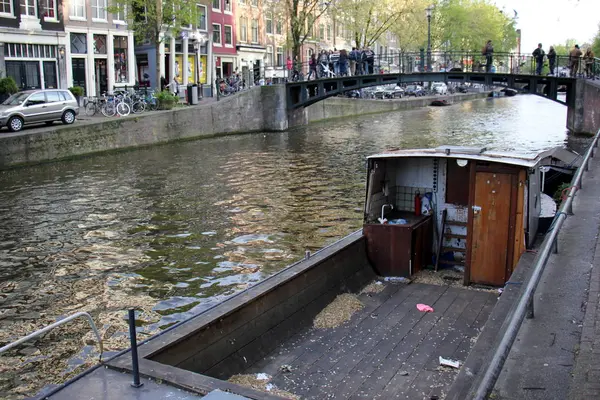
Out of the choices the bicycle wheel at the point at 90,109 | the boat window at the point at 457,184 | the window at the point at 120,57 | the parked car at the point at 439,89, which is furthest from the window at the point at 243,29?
the boat window at the point at 457,184

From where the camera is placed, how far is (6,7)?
3089 cm

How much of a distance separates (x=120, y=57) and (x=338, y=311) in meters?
33.4

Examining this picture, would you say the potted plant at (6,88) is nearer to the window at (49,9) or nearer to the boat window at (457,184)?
the window at (49,9)

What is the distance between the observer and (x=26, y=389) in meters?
8.12

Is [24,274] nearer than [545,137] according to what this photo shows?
Yes

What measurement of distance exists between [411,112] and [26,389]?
45453 millimetres

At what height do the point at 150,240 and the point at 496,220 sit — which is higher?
the point at 496,220

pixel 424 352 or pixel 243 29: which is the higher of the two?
pixel 243 29

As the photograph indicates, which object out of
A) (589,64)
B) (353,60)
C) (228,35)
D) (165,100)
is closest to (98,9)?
(165,100)

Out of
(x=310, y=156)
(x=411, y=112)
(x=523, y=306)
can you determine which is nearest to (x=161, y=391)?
(x=523, y=306)

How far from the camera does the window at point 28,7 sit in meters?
31.7

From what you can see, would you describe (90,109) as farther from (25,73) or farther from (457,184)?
(457,184)

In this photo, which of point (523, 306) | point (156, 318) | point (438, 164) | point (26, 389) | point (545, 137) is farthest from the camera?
point (545, 137)

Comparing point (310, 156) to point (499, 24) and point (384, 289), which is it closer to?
point (384, 289)
